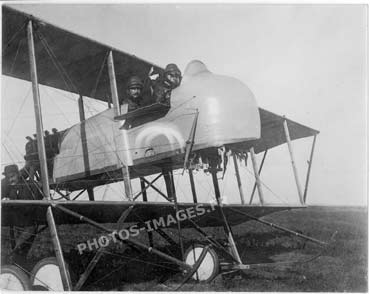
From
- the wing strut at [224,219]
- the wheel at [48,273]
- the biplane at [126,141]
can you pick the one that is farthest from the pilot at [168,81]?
the wheel at [48,273]

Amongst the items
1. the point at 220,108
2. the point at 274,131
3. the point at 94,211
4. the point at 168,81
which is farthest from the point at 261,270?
the point at 274,131

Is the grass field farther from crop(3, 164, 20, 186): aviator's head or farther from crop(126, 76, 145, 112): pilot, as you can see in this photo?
crop(126, 76, 145, 112): pilot

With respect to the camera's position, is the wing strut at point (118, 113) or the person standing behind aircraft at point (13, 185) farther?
the person standing behind aircraft at point (13, 185)

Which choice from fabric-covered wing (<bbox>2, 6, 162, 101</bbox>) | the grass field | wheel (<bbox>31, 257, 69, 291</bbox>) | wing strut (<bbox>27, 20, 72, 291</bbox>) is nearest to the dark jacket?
fabric-covered wing (<bbox>2, 6, 162, 101</bbox>)

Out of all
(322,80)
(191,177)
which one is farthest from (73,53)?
(322,80)

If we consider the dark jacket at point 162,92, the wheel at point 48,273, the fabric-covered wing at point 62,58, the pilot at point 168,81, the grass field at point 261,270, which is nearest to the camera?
the wheel at point 48,273

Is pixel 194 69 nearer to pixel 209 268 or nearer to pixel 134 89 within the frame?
pixel 134 89

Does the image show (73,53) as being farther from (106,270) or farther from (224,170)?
(106,270)

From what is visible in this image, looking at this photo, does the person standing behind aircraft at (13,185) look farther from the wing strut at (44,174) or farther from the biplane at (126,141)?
the wing strut at (44,174)
